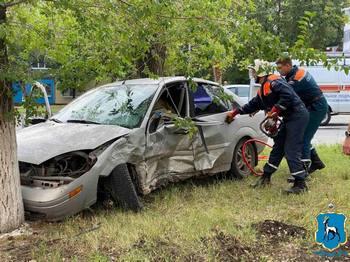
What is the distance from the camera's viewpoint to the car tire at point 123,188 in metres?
5.01

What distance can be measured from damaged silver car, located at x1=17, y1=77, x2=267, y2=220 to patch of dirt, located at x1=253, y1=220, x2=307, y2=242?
1378mm

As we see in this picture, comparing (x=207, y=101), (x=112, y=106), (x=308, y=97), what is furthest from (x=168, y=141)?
(x=308, y=97)

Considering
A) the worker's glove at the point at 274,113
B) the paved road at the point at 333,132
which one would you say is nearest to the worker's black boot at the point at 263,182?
the worker's glove at the point at 274,113

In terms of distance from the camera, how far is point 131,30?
434 cm

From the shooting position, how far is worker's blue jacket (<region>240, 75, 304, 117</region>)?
591 cm

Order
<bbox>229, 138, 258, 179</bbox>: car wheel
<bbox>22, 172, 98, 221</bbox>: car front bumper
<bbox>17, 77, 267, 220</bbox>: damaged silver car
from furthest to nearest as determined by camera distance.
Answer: <bbox>229, 138, 258, 179</bbox>: car wheel → <bbox>17, 77, 267, 220</bbox>: damaged silver car → <bbox>22, 172, 98, 221</bbox>: car front bumper

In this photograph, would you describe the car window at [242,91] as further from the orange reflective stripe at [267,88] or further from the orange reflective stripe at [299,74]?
the orange reflective stripe at [267,88]

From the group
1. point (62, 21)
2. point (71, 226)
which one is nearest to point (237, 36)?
point (62, 21)

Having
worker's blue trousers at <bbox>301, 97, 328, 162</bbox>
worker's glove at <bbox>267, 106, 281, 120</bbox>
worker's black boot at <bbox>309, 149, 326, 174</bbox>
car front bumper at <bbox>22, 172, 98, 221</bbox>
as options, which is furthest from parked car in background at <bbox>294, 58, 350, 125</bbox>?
car front bumper at <bbox>22, 172, 98, 221</bbox>

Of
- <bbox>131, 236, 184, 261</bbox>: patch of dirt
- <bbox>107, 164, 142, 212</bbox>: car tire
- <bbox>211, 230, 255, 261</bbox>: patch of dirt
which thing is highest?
<bbox>107, 164, 142, 212</bbox>: car tire

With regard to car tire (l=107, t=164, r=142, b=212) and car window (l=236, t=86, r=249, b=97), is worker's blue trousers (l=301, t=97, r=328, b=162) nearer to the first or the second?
car tire (l=107, t=164, r=142, b=212)

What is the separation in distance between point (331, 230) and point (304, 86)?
129 inches

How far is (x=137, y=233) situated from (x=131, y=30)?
6.07 ft

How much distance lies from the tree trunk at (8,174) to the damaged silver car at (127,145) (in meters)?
0.18
